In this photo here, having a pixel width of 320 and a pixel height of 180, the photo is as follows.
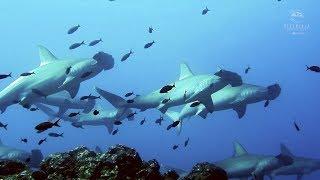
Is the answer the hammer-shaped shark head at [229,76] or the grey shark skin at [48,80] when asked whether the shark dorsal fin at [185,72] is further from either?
the grey shark skin at [48,80]

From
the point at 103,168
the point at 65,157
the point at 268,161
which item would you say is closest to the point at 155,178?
the point at 103,168

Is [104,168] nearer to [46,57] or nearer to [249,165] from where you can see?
[46,57]

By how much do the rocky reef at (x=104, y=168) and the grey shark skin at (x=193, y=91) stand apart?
16.5ft

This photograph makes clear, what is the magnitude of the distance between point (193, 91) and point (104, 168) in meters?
5.64

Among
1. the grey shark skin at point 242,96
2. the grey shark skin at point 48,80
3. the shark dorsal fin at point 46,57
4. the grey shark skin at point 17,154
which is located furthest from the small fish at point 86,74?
the grey shark skin at point 242,96

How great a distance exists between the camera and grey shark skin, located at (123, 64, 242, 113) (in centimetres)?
1034

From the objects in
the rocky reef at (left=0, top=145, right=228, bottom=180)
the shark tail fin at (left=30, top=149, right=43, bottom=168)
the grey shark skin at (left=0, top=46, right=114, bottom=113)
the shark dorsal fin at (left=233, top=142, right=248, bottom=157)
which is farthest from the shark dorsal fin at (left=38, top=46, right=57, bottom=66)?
the rocky reef at (left=0, top=145, right=228, bottom=180)

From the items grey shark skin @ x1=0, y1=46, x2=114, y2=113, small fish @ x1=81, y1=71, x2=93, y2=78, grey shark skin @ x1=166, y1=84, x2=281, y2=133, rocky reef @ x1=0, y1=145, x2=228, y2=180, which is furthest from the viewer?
grey shark skin @ x1=166, y1=84, x2=281, y2=133

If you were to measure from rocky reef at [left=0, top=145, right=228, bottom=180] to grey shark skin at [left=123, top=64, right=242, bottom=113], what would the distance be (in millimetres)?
5031

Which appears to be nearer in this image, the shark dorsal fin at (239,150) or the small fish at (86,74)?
the small fish at (86,74)

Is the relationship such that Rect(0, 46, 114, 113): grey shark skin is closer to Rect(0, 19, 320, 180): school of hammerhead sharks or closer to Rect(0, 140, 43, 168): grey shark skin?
Rect(0, 19, 320, 180): school of hammerhead sharks

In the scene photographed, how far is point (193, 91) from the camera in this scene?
1048cm

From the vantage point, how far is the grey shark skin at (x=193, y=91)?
33.9ft

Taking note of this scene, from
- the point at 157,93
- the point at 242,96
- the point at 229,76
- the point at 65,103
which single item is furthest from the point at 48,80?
the point at 65,103
